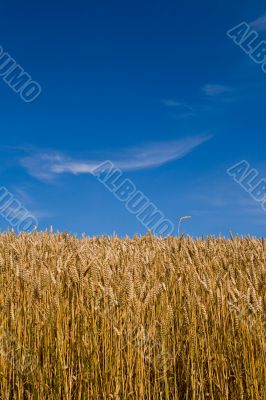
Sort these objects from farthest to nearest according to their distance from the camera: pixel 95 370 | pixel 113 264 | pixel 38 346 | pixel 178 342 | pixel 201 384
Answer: pixel 113 264, pixel 178 342, pixel 38 346, pixel 201 384, pixel 95 370

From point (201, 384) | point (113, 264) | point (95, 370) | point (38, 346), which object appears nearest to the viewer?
point (95, 370)

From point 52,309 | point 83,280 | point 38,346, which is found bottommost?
point 38,346

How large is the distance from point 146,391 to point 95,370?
10.3 inches

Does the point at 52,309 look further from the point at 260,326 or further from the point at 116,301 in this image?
the point at 260,326

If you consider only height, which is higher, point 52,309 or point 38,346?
point 52,309

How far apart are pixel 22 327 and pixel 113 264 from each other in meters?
0.70

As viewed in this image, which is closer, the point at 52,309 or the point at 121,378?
the point at 121,378

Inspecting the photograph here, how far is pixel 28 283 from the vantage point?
2.59m

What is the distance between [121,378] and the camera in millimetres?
2082

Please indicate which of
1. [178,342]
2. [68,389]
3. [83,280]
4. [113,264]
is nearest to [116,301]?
[83,280]

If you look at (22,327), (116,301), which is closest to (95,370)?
(116,301)

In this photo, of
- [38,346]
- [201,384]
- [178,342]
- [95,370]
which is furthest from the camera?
[178,342]

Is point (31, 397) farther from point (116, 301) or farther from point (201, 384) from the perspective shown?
point (201, 384)

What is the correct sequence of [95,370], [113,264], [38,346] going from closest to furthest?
[95,370] < [38,346] < [113,264]
